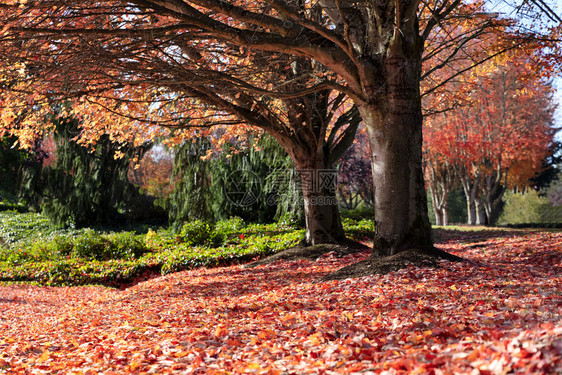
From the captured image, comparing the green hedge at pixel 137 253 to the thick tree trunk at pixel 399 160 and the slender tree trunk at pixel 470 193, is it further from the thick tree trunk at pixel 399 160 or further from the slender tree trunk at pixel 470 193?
the slender tree trunk at pixel 470 193

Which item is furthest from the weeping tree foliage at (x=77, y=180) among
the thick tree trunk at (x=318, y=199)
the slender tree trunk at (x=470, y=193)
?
the slender tree trunk at (x=470, y=193)

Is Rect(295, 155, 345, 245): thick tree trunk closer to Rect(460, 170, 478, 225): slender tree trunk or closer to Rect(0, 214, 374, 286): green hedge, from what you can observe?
Rect(0, 214, 374, 286): green hedge

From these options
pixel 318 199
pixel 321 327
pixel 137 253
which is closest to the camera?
pixel 321 327

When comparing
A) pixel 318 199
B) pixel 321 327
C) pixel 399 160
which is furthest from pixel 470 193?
pixel 321 327

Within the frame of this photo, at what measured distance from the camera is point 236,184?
15.3 metres

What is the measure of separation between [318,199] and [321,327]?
16.9 ft

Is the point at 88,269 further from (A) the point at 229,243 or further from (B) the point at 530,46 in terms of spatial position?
(B) the point at 530,46

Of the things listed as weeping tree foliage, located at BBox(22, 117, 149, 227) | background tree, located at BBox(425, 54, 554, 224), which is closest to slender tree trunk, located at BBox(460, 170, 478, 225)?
background tree, located at BBox(425, 54, 554, 224)

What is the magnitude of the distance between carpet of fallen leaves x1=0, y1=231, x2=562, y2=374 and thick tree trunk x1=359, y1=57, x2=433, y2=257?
664 millimetres

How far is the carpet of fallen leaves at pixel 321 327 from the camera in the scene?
236cm

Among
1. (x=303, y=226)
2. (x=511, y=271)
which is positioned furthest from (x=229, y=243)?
(x=511, y=271)

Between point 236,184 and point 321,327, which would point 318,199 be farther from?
point 236,184

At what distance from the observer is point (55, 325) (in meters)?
4.70

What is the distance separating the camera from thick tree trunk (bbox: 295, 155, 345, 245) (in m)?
8.33
